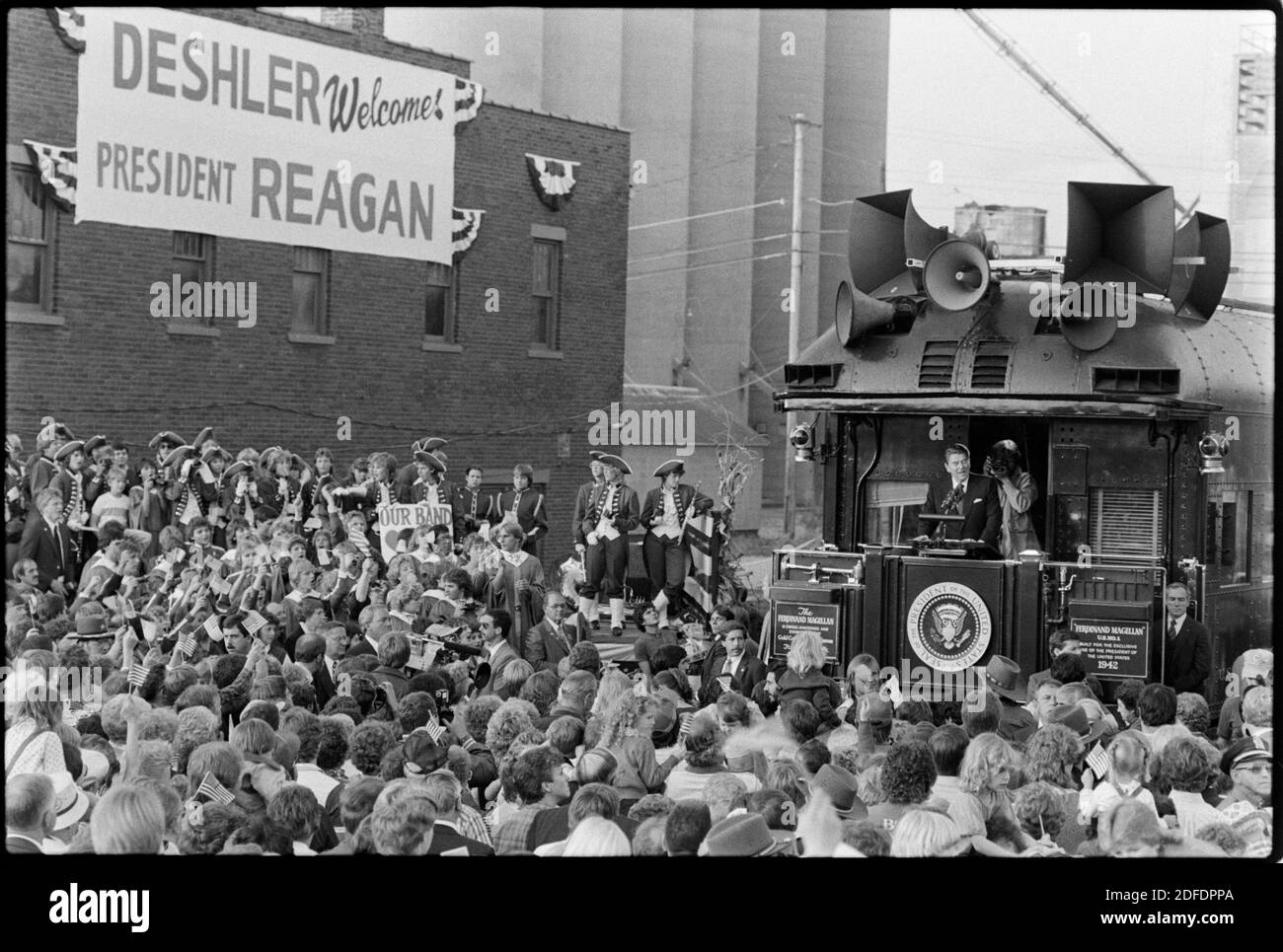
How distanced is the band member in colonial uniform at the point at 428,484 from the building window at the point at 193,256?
1.30 m

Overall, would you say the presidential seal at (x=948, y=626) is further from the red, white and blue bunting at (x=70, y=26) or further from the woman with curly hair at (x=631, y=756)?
the red, white and blue bunting at (x=70, y=26)

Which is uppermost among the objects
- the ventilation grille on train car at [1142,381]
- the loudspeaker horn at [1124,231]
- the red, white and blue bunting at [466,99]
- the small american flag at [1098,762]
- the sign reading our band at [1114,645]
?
the red, white and blue bunting at [466,99]

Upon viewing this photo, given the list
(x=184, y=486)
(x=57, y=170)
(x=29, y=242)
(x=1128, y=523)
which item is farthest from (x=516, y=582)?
(x=1128, y=523)

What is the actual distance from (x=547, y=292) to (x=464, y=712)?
2.82m

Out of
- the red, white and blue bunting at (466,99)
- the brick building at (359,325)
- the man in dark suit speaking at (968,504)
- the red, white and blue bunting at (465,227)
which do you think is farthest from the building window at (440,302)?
the man in dark suit speaking at (968,504)

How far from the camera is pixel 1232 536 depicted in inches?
322

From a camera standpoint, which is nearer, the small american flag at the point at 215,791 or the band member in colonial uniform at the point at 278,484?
the small american flag at the point at 215,791

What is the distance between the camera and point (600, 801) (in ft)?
17.4

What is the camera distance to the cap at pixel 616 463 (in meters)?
8.27

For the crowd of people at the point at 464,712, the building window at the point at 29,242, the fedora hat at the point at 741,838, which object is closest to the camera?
the fedora hat at the point at 741,838

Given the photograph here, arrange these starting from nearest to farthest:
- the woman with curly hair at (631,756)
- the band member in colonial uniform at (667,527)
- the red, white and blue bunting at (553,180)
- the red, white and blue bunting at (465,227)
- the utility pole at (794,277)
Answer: the woman with curly hair at (631,756)
the red, white and blue bunting at (465,227)
the red, white and blue bunting at (553,180)
the band member in colonial uniform at (667,527)
the utility pole at (794,277)

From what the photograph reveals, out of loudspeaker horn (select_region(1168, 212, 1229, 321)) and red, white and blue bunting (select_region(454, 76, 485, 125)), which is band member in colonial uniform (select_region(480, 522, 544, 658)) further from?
loudspeaker horn (select_region(1168, 212, 1229, 321))

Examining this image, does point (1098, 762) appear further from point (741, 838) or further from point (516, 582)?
point (516, 582)
